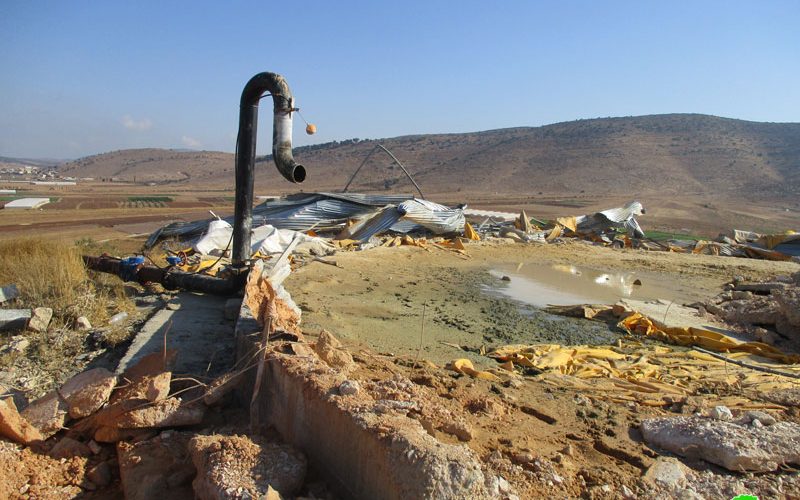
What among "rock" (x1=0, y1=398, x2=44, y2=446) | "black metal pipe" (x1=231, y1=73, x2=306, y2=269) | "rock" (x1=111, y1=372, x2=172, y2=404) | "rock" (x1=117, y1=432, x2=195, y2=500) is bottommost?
"rock" (x1=117, y1=432, x2=195, y2=500)

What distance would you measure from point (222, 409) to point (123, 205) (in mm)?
28621

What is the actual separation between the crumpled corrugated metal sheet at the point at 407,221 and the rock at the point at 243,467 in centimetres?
1075

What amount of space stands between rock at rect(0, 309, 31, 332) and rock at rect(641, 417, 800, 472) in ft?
17.3

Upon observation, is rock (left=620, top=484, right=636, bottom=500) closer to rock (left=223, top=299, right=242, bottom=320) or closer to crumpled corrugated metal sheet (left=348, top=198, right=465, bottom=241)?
rock (left=223, top=299, right=242, bottom=320)

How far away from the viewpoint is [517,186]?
5284 centimetres

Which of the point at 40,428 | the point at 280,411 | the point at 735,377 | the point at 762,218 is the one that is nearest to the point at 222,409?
the point at 280,411

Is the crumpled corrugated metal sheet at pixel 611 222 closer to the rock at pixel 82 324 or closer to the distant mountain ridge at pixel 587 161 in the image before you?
the rock at pixel 82 324

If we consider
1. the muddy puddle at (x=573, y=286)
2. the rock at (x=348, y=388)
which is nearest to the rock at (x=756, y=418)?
the rock at (x=348, y=388)

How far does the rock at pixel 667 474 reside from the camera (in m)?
2.82

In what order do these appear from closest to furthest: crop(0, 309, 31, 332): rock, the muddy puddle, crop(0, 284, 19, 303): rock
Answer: crop(0, 309, 31, 332): rock, crop(0, 284, 19, 303): rock, the muddy puddle

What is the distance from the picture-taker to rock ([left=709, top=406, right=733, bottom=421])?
363cm

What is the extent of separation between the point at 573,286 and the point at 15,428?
856cm

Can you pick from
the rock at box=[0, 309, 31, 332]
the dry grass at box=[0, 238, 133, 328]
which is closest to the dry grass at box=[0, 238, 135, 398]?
the dry grass at box=[0, 238, 133, 328]

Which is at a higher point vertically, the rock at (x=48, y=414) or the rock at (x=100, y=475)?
the rock at (x=48, y=414)
